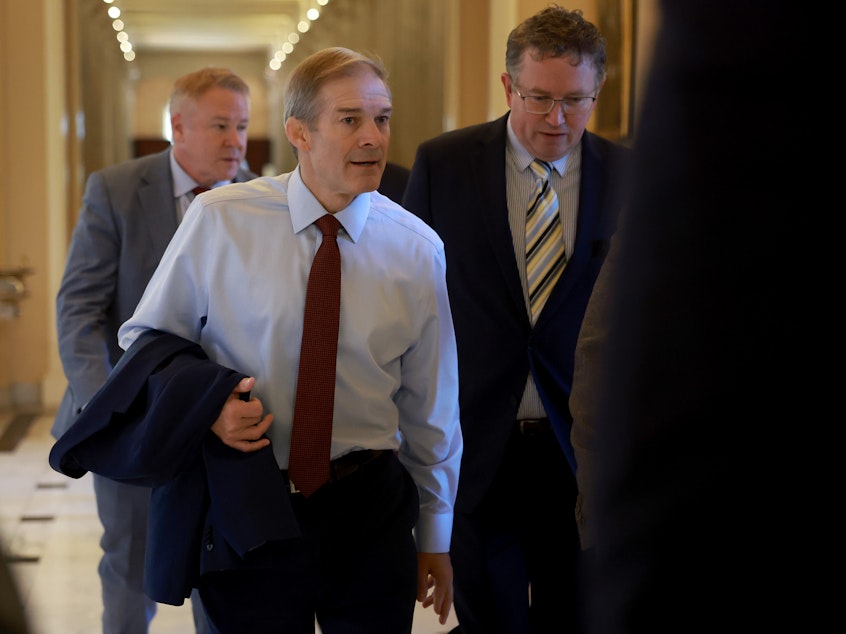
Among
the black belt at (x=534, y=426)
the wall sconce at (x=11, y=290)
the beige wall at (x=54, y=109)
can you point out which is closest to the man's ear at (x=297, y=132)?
the black belt at (x=534, y=426)

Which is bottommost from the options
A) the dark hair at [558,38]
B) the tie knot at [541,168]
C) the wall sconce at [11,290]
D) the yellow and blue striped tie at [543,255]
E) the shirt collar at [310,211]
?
the wall sconce at [11,290]

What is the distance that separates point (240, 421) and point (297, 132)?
28.0 inches

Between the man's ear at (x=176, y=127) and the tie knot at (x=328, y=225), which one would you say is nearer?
the tie knot at (x=328, y=225)

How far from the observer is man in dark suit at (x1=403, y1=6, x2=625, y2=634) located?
3.37 metres

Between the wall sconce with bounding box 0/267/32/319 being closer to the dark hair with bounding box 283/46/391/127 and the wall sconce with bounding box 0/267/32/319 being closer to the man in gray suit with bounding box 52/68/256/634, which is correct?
the man in gray suit with bounding box 52/68/256/634

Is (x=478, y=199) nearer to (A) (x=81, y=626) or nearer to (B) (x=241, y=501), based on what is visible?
(B) (x=241, y=501)

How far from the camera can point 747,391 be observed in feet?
2.20

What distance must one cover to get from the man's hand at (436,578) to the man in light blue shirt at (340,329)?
0.39ft

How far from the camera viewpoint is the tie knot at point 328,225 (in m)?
2.58

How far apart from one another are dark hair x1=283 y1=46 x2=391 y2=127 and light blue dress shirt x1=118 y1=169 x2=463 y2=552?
0.50 feet

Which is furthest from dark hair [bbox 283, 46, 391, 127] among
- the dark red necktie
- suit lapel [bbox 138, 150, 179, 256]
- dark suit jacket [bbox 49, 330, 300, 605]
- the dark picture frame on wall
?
the dark picture frame on wall

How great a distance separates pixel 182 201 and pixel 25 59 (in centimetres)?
718

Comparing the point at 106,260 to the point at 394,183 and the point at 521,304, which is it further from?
the point at 521,304

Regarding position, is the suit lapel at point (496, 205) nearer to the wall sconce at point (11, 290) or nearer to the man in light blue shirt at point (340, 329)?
the man in light blue shirt at point (340, 329)
